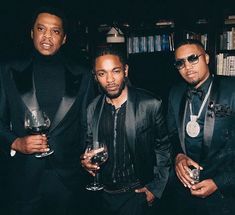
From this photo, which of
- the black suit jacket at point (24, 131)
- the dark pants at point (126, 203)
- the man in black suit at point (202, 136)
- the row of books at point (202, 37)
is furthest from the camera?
the row of books at point (202, 37)

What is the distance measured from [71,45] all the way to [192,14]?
2510 millimetres

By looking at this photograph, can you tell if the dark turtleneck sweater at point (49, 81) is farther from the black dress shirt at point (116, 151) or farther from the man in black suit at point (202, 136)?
the man in black suit at point (202, 136)

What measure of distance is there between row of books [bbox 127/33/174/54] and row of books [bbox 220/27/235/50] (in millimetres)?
1045

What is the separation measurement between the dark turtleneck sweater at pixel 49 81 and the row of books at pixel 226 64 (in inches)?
154

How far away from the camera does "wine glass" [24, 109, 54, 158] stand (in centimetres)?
243

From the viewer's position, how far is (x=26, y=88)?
2.63 m

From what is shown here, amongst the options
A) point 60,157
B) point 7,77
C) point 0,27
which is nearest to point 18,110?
point 7,77

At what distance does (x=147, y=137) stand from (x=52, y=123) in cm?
82

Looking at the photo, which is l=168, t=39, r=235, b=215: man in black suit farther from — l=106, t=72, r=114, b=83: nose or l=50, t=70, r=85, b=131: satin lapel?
l=50, t=70, r=85, b=131: satin lapel

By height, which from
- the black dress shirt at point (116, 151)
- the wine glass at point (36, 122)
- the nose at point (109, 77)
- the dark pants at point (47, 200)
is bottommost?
the dark pants at point (47, 200)

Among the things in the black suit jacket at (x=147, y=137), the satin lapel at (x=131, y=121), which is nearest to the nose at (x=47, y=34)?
the black suit jacket at (x=147, y=137)

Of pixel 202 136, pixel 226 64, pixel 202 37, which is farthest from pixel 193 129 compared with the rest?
pixel 202 37

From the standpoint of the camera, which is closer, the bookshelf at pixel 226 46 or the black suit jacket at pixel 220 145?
the black suit jacket at pixel 220 145

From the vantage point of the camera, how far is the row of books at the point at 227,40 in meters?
5.73
